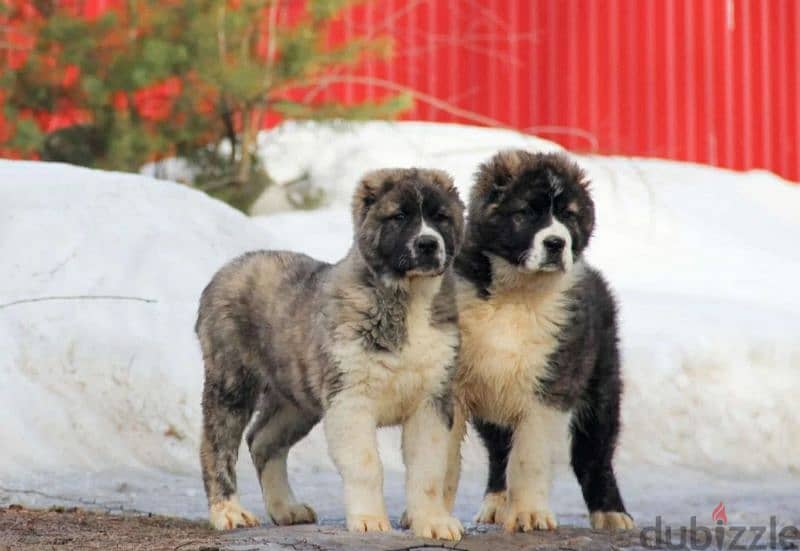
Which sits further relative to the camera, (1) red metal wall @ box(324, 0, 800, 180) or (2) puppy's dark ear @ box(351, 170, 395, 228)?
(1) red metal wall @ box(324, 0, 800, 180)

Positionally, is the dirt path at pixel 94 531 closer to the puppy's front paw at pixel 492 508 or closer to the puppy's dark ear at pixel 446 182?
the puppy's front paw at pixel 492 508

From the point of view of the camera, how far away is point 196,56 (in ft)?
38.7

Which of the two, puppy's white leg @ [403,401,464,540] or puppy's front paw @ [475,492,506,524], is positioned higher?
puppy's white leg @ [403,401,464,540]

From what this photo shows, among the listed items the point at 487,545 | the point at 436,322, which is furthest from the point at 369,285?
the point at 487,545

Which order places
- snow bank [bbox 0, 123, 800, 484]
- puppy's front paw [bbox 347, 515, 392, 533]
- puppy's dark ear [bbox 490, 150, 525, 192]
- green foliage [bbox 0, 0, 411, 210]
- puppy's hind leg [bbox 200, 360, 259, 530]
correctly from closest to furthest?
puppy's front paw [bbox 347, 515, 392, 533] → puppy's dark ear [bbox 490, 150, 525, 192] → puppy's hind leg [bbox 200, 360, 259, 530] → snow bank [bbox 0, 123, 800, 484] → green foliage [bbox 0, 0, 411, 210]

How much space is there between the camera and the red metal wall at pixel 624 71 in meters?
14.5

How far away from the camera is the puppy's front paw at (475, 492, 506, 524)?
6.37 metres

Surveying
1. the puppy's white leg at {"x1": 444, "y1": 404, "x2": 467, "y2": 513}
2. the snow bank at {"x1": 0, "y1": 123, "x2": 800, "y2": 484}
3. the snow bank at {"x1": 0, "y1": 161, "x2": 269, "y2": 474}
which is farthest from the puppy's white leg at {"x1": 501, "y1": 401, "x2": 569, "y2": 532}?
the snow bank at {"x1": 0, "y1": 161, "x2": 269, "y2": 474}

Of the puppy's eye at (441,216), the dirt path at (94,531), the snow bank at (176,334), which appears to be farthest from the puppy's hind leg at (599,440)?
the snow bank at (176,334)

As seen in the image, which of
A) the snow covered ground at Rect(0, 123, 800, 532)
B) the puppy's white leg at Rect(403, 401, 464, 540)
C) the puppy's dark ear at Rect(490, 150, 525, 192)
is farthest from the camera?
the snow covered ground at Rect(0, 123, 800, 532)

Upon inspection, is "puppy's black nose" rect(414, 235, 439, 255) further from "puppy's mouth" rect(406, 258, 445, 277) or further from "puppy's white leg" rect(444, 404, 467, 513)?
"puppy's white leg" rect(444, 404, 467, 513)

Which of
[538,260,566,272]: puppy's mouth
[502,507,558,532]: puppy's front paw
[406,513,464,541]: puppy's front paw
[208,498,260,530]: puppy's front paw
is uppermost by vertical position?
[538,260,566,272]: puppy's mouth

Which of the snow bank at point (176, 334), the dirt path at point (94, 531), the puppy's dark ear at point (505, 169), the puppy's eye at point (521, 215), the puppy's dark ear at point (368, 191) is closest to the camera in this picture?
the dirt path at point (94, 531)

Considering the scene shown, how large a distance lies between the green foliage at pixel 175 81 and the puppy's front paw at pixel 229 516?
588 cm
